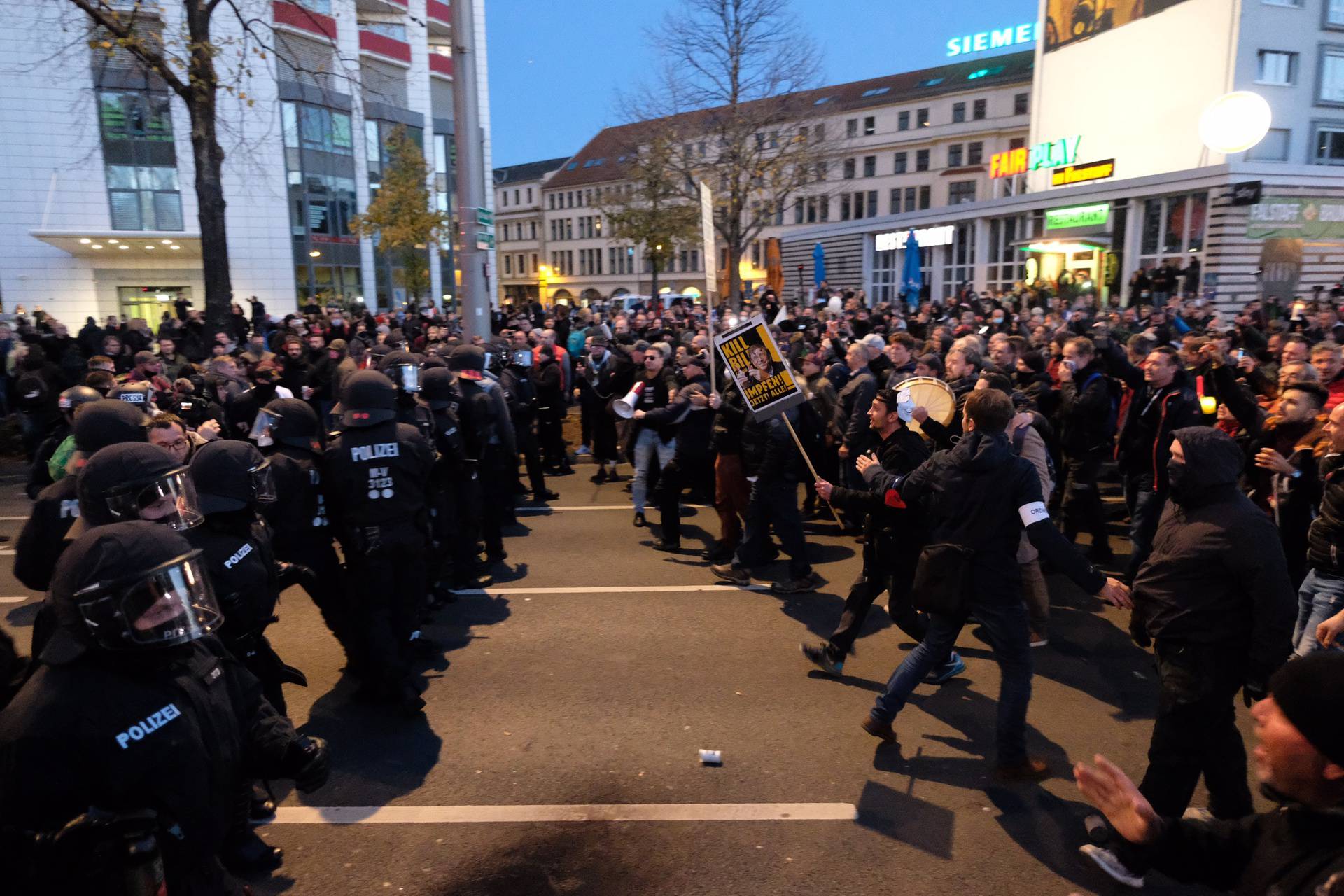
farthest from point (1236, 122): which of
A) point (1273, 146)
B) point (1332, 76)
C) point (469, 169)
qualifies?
point (469, 169)

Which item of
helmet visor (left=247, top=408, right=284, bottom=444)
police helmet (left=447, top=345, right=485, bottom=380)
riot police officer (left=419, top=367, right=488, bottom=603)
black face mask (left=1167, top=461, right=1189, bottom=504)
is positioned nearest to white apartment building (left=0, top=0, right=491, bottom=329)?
police helmet (left=447, top=345, right=485, bottom=380)

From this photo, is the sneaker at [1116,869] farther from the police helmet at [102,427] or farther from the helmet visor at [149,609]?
the police helmet at [102,427]

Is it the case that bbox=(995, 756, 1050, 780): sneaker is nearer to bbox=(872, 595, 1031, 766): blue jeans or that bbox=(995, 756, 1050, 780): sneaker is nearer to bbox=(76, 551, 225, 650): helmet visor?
bbox=(872, 595, 1031, 766): blue jeans

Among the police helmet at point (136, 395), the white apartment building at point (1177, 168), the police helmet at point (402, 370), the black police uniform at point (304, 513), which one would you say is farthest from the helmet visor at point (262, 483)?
the white apartment building at point (1177, 168)

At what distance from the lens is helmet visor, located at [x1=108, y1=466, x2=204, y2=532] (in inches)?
121

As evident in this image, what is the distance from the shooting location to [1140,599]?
379cm

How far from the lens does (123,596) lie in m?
2.10

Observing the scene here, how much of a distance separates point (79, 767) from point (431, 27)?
153ft

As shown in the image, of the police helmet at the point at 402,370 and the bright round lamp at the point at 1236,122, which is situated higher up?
→ the bright round lamp at the point at 1236,122

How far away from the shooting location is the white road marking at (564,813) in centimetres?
402

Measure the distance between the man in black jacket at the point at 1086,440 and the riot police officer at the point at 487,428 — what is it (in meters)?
5.18

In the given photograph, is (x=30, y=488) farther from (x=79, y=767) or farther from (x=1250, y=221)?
(x=1250, y=221)

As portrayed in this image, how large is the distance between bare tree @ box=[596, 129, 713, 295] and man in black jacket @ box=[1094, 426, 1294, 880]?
72.8 ft

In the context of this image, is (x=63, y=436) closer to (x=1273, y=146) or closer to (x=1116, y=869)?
(x=1116, y=869)
